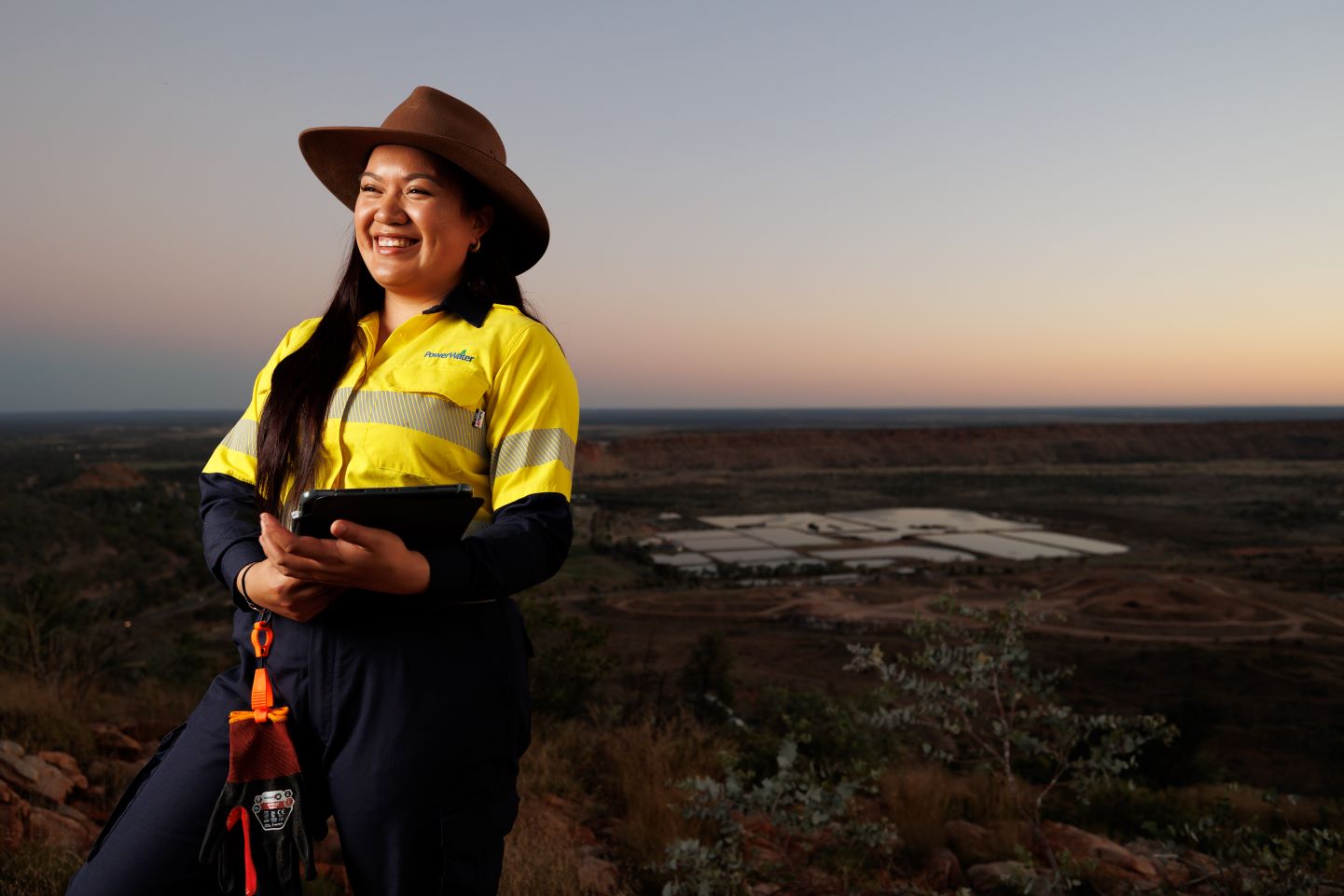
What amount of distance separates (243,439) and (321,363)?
23cm

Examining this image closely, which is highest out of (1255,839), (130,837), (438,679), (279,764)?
(438,679)

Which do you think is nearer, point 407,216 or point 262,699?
point 262,699

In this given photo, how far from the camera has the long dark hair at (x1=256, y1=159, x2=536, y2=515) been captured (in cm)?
157

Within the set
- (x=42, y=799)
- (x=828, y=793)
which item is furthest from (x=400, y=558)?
(x=42, y=799)

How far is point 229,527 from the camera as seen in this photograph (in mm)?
1566

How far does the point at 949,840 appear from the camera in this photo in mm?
4730

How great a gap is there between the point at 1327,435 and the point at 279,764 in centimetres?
Result: 11464

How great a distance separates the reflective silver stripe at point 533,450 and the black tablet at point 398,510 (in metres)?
0.20

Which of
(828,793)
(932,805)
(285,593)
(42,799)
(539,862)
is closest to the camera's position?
(285,593)

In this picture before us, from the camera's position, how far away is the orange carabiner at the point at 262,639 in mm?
1460

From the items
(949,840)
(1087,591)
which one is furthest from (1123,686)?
(949,840)

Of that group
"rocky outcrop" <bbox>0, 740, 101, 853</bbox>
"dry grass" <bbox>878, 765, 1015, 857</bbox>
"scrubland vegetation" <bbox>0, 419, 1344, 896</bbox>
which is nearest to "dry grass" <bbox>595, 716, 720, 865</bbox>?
"scrubland vegetation" <bbox>0, 419, 1344, 896</bbox>

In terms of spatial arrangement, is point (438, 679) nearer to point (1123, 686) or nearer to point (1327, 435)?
point (1123, 686)

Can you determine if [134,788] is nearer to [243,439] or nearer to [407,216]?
[243,439]
